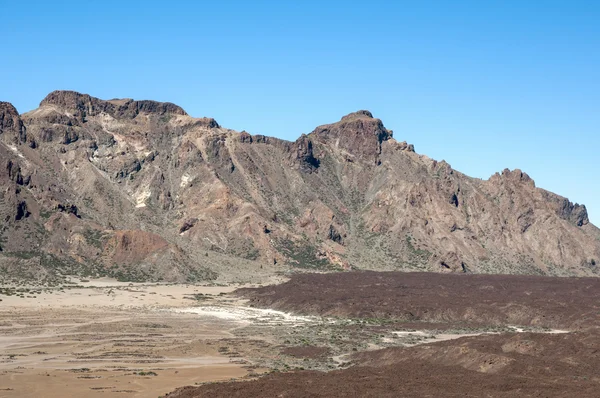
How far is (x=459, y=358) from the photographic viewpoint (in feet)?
202

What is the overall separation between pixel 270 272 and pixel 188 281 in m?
23.8

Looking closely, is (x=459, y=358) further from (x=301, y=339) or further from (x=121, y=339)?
(x=121, y=339)

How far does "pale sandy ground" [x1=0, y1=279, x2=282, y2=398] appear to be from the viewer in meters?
57.0

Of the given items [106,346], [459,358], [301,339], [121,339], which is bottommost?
[106,346]

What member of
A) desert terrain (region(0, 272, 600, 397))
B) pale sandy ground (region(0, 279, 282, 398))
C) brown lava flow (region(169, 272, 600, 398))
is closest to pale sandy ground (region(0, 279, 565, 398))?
pale sandy ground (region(0, 279, 282, 398))

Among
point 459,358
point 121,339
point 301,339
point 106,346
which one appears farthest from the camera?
point 301,339

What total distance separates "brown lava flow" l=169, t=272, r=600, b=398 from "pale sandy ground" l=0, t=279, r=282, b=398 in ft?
27.2

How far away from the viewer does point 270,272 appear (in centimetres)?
18200

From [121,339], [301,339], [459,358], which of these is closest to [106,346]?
[121,339]

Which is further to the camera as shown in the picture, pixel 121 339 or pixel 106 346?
pixel 121 339

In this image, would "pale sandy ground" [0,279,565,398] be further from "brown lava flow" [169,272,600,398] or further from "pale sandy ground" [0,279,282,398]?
"brown lava flow" [169,272,600,398]

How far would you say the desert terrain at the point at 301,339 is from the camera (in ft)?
175

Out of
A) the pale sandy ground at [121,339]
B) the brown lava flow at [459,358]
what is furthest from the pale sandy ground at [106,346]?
the brown lava flow at [459,358]

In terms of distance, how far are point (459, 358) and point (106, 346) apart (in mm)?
36017
